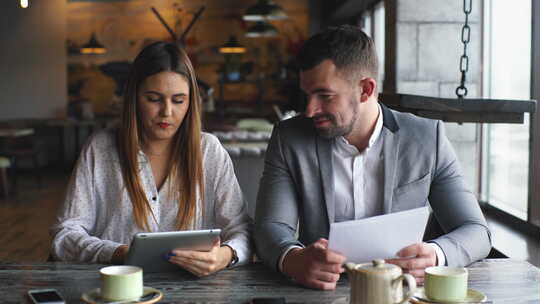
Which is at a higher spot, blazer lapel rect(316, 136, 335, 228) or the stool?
blazer lapel rect(316, 136, 335, 228)

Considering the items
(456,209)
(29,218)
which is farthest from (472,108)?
(29,218)

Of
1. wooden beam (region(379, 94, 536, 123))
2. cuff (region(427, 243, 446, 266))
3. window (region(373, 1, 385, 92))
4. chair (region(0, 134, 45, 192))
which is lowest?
chair (region(0, 134, 45, 192))

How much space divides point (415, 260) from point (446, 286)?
24cm

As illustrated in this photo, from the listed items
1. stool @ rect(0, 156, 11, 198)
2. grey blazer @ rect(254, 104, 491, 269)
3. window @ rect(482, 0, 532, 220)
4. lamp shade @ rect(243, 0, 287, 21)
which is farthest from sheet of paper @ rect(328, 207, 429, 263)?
stool @ rect(0, 156, 11, 198)

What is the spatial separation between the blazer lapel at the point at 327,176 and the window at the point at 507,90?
1800 millimetres

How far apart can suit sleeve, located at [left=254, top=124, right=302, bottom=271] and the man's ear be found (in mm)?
322

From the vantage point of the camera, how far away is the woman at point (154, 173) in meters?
2.41

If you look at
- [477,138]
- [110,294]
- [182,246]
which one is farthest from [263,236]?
[477,138]

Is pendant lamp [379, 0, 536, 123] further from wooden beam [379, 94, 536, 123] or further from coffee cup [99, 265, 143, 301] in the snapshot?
coffee cup [99, 265, 143, 301]

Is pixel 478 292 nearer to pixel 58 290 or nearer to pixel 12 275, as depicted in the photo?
pixel 58 290

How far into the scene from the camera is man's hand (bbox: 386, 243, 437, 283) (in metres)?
1.87

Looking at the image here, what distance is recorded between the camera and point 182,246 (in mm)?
1939

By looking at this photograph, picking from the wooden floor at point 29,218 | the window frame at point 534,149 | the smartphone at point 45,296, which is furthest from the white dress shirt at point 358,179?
the wooden floor at point 29,218

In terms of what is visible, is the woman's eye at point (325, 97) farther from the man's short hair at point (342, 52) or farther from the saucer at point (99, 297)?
the saucer at point (99, 297)
